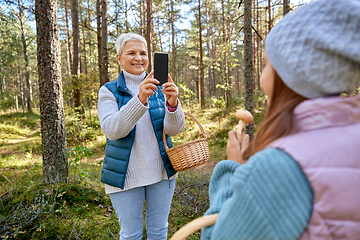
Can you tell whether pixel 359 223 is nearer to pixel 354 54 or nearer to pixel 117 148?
pixel 354 54

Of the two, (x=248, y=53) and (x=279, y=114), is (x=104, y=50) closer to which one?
(x=248, y=53)

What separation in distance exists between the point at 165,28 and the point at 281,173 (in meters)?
22.7

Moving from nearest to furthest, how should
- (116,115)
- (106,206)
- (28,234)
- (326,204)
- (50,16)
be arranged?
(326,204), (116,115), (28,234), (50,16), (106,206)

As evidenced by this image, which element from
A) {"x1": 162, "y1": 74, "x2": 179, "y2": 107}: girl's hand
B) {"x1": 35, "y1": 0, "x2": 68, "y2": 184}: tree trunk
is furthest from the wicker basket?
{"x1": 35, "y1": 0, "x2": 68, "y2": 184}: tree trunk

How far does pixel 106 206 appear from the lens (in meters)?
4.14

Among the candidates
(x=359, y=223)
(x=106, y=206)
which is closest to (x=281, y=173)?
(x=359, y=223)

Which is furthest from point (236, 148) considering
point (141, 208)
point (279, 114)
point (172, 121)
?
point (141, 208)

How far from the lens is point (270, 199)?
0.74 m

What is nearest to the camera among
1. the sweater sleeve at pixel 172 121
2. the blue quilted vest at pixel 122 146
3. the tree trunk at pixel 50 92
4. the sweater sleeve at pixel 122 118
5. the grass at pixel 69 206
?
the sweater sleeve at pixel 122 118

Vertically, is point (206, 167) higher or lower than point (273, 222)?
lower

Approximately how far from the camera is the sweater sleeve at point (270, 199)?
0.73 metres

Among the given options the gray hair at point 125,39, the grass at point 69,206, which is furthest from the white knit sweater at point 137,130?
the grass at point 69,206

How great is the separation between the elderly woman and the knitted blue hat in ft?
4.29

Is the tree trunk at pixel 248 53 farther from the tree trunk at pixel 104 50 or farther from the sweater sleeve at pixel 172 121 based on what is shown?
the sweater sleeve at pixel 172 121
